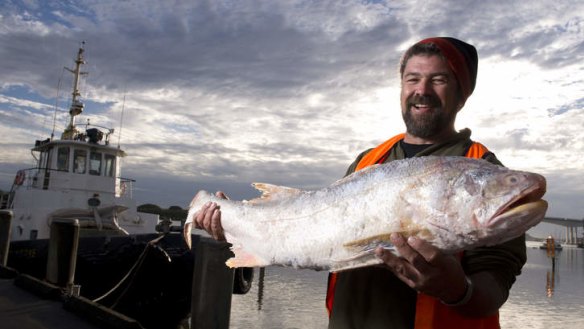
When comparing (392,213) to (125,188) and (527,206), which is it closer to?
(527,206)

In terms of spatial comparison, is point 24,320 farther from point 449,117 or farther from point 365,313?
point 449,117

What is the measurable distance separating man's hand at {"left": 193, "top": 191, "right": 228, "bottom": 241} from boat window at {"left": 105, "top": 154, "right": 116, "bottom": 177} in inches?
586

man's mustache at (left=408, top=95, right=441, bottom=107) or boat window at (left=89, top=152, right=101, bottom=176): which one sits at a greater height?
boat window at (left=89, top=152, right=101, bottom=176)

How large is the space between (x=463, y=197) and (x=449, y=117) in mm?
800

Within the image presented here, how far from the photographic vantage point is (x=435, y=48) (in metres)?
2.70

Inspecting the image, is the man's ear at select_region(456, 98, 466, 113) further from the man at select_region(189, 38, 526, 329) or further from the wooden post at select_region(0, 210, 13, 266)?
the wooden post at select_region(0, 210, 13, 266)

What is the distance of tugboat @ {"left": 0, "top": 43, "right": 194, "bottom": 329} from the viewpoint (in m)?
10.6

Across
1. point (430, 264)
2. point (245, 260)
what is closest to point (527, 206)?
point (430, 264)

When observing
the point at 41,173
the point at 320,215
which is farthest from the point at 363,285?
the point at 41,173

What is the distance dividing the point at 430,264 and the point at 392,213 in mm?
333

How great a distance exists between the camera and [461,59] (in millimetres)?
2670

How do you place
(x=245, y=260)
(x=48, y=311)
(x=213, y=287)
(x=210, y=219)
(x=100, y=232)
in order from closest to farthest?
(x=245, y=260) < (x=210, y=219) < (x=213, y=287) < (x=48, y=311) < (x=100, y=232)

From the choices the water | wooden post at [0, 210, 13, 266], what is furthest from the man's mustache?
the water

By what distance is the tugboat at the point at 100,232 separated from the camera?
10.6 meters
